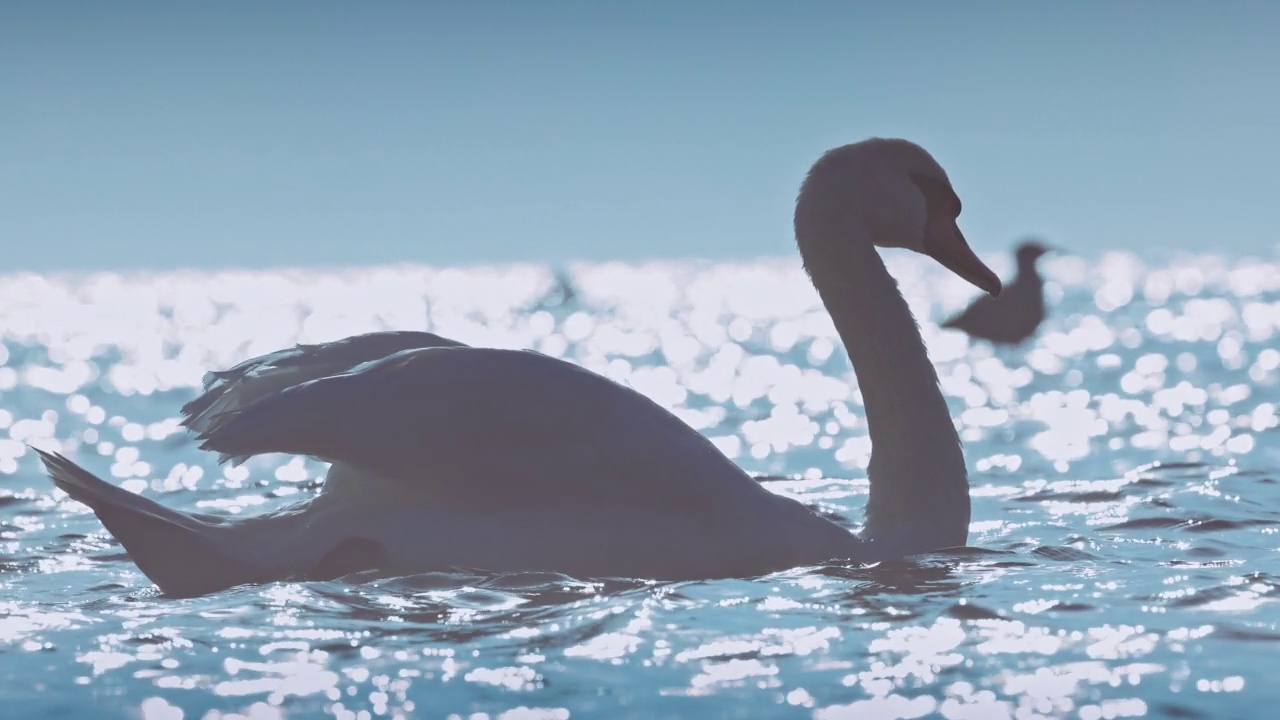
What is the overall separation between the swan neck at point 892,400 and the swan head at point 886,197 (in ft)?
0.23

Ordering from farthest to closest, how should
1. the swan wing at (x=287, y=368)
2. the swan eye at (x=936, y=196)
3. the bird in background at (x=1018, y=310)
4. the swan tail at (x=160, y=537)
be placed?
the bird in background at (x=1018, y=310), the swan eye at (x=936, y=196), the swan wing at (x=287, y=368), the swan tail at (x=160, y=537)

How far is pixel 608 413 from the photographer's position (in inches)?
245

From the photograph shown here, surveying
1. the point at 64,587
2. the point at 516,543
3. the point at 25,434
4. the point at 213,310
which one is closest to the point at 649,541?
the point at 516,543

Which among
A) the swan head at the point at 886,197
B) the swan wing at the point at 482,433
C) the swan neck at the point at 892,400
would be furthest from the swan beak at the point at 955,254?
the swan wing at the point at 482,433

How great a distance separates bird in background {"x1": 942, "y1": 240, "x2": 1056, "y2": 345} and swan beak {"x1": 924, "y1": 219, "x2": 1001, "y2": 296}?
10.4ft

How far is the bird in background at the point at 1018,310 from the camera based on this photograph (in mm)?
12242

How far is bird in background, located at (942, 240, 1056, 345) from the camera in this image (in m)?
12.2

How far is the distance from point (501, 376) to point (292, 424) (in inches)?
31.2

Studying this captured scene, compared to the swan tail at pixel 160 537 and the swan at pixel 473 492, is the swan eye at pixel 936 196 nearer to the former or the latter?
the swan at pixel 473 492

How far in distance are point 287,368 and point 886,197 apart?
2.77 metres

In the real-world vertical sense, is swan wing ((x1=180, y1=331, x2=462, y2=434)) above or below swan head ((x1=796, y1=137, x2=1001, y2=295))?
below

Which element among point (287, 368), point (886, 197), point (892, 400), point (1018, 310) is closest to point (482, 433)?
point (287, 368)

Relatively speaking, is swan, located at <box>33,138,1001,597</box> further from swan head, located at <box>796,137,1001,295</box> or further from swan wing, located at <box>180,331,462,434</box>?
swan head, located at <box>796,137,1001,295</box>

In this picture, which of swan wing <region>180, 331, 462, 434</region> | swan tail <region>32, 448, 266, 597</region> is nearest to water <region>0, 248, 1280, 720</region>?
swan tail <region>32, 448, 266, 597</region>
